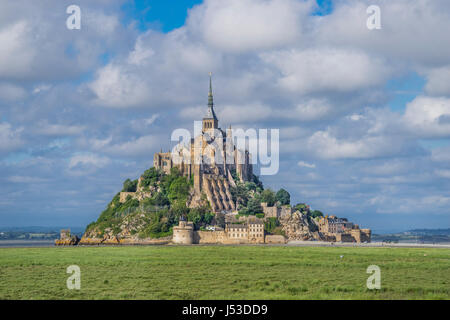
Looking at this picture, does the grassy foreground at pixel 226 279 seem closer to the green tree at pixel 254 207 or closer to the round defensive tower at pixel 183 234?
the round defensive tower at pixel 183 234

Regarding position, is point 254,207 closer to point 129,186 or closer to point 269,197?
point 269,197

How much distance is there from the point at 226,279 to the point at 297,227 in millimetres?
76256

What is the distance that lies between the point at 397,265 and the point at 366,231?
76.2 metres

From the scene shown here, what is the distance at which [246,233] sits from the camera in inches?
4791

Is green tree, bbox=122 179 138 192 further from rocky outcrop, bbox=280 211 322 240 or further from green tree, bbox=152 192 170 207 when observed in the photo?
rocky outcrop, bbox=280 211 322 240

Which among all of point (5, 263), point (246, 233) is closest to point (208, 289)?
point (5, 263)

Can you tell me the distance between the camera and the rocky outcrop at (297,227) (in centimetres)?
12325

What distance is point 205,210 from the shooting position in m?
130

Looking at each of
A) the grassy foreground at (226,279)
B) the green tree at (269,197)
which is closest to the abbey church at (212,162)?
the green tree at (269,197)

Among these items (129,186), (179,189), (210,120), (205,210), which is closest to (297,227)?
(205,210)

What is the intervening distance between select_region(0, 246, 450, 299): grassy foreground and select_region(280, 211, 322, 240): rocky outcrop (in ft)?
162

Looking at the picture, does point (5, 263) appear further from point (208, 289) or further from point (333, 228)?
point (333, 228)

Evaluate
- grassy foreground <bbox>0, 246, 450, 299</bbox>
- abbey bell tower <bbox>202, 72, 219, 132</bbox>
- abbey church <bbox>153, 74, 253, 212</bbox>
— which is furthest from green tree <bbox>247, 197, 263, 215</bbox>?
grassy foreground <bbox>0, 246, 450, 299</bbox>
